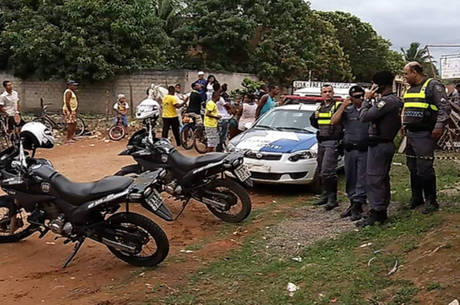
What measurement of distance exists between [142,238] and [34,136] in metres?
1.69

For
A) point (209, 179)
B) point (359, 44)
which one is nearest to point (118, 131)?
point (209, 179)

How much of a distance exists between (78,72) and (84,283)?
1749cm

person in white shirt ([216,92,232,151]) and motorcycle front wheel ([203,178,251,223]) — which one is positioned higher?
person in white shirt ([216,92,232,151])

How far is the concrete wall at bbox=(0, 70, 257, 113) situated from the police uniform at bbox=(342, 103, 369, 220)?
1494 cm

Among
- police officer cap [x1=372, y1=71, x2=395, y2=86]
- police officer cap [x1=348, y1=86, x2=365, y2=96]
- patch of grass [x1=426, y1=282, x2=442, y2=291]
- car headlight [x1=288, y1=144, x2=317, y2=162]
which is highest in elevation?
police officer cap [x1=372, y1=71, x2=395, y2=86]

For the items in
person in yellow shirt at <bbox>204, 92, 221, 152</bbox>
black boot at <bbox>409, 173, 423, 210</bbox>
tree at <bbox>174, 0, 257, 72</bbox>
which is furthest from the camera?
tree at <bbox>174, 0, 257, 72</bbox>

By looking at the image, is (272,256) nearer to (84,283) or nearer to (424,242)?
(424,242)

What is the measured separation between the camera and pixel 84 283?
5.04 meters

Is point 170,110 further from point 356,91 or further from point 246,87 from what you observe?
point 246,87

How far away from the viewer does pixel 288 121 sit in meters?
9.80

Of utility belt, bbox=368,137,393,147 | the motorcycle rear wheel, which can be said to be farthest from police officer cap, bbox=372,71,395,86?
the motorcycle rear wheel

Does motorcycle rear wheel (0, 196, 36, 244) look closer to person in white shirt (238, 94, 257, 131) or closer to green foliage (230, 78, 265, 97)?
person in white shirt (238, 94, 257, 131)

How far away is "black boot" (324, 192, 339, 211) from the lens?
7.58m

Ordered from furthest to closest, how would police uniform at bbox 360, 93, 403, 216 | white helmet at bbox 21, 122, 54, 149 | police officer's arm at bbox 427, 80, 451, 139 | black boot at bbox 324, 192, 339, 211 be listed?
1. black boot at bbox 324, 192, 339, 211
2. police uniform at bbox 360, 93, 403, 216
3. police officer's arm at bbox 427, 80, 451, 139
4. white helmet at bbox 21, 122, 54, 149
